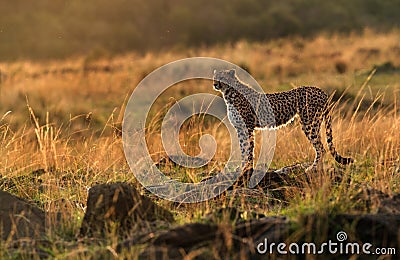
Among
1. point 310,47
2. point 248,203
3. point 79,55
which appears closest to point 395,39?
point 310,47

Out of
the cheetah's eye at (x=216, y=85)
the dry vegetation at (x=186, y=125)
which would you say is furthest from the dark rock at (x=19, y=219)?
the cheetah's eye at (x=216, y=85)

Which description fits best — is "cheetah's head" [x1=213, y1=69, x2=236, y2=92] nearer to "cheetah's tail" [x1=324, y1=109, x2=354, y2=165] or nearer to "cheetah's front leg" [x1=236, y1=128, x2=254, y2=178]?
"cheetah's front leg" [x1=236, y1=128, x2=254, y2=178]

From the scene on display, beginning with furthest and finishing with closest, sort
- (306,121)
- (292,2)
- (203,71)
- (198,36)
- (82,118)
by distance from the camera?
(292,2), (198,36), (203,71), (82,118), (306,121)

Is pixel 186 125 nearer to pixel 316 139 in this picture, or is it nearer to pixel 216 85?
pixel 216 85

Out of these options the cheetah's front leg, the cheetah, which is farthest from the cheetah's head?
the cheetah's front leg

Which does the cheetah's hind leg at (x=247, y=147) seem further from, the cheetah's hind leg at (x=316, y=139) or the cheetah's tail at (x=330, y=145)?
the cheetah's tail at (x=330, y=145)

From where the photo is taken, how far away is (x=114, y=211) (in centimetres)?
467

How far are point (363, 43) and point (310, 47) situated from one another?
1.69m

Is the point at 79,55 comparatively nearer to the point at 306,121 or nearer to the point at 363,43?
the point at 363,43

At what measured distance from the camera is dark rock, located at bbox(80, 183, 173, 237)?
15.2 ft

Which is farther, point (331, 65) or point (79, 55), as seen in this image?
point (79, 55)

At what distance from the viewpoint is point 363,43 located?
2317 centimetres

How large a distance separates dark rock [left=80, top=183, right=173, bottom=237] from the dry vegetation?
0.17 m

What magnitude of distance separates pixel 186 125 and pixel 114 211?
429cm
